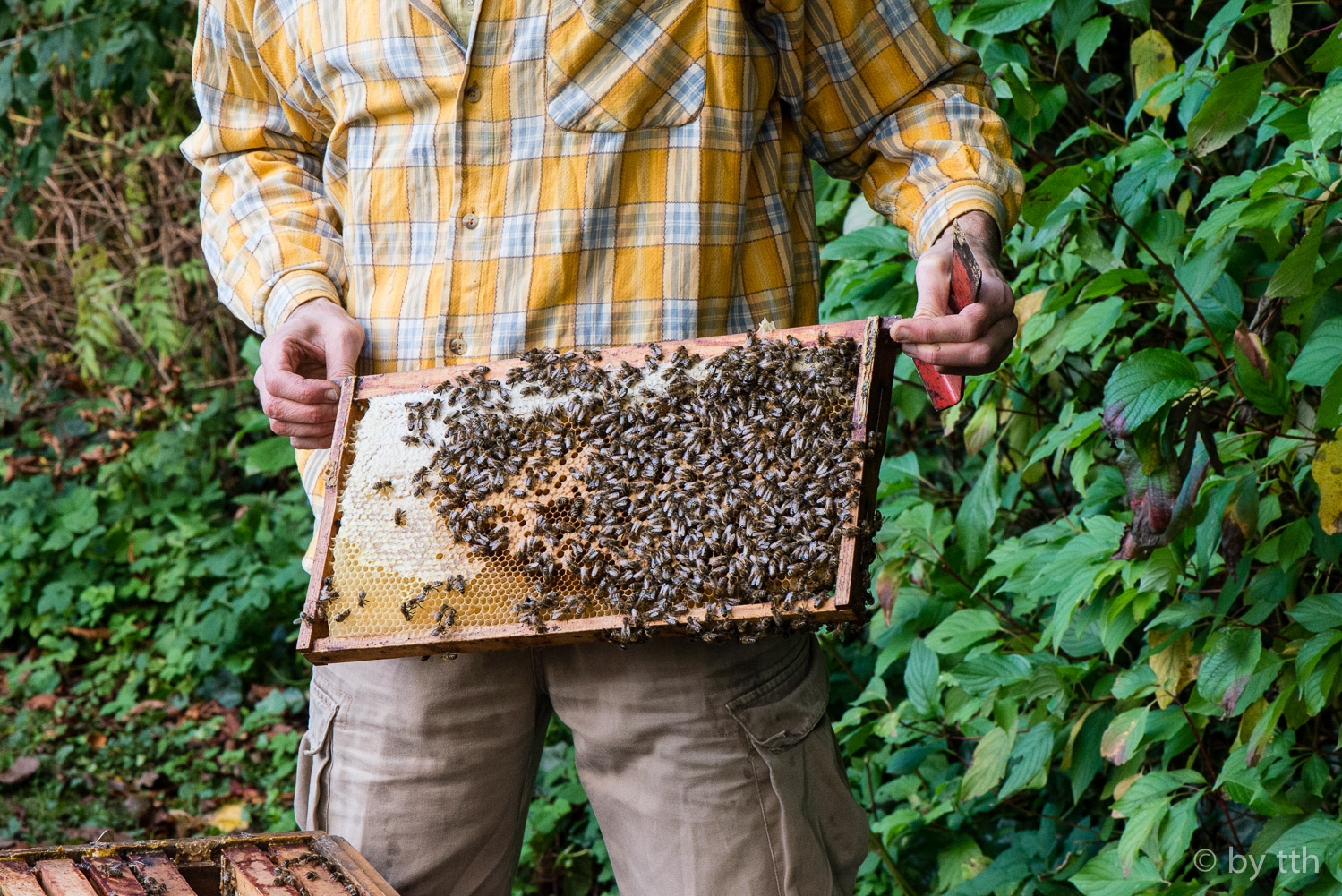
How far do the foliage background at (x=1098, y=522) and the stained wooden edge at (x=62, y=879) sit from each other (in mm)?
2029

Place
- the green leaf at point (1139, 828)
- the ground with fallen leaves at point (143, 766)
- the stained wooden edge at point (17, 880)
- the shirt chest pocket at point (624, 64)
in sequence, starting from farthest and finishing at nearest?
the ground with fallen leaves at point (143, 766) < the green leaf at point (1139, 828) < the shirt chest pocket at point (624, 64) < the stained wooden edge at point (17, 880)

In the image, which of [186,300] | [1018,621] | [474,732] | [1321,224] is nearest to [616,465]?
[474,732]

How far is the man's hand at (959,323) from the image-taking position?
1915 millimetres

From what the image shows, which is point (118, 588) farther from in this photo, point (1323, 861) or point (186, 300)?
point (1323, 861)

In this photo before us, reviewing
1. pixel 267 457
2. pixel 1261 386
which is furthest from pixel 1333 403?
pixel 267 457

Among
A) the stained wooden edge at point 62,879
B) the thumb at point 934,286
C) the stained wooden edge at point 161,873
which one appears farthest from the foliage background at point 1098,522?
the stained wooden edge at point 62,879

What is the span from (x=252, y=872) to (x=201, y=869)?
0.14 meters

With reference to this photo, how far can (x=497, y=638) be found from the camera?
1.95 metres

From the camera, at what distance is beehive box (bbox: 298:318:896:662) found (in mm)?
1895

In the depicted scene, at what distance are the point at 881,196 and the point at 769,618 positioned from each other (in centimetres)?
103

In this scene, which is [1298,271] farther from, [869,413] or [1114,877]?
[1114,877]

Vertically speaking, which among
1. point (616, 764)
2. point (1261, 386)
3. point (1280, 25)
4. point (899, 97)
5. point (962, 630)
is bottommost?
point (962, 630)

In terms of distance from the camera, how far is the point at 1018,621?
3.22 meters

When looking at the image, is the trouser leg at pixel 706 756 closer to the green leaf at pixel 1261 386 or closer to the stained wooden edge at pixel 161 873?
the stained wooden edge at pixel 161 873
